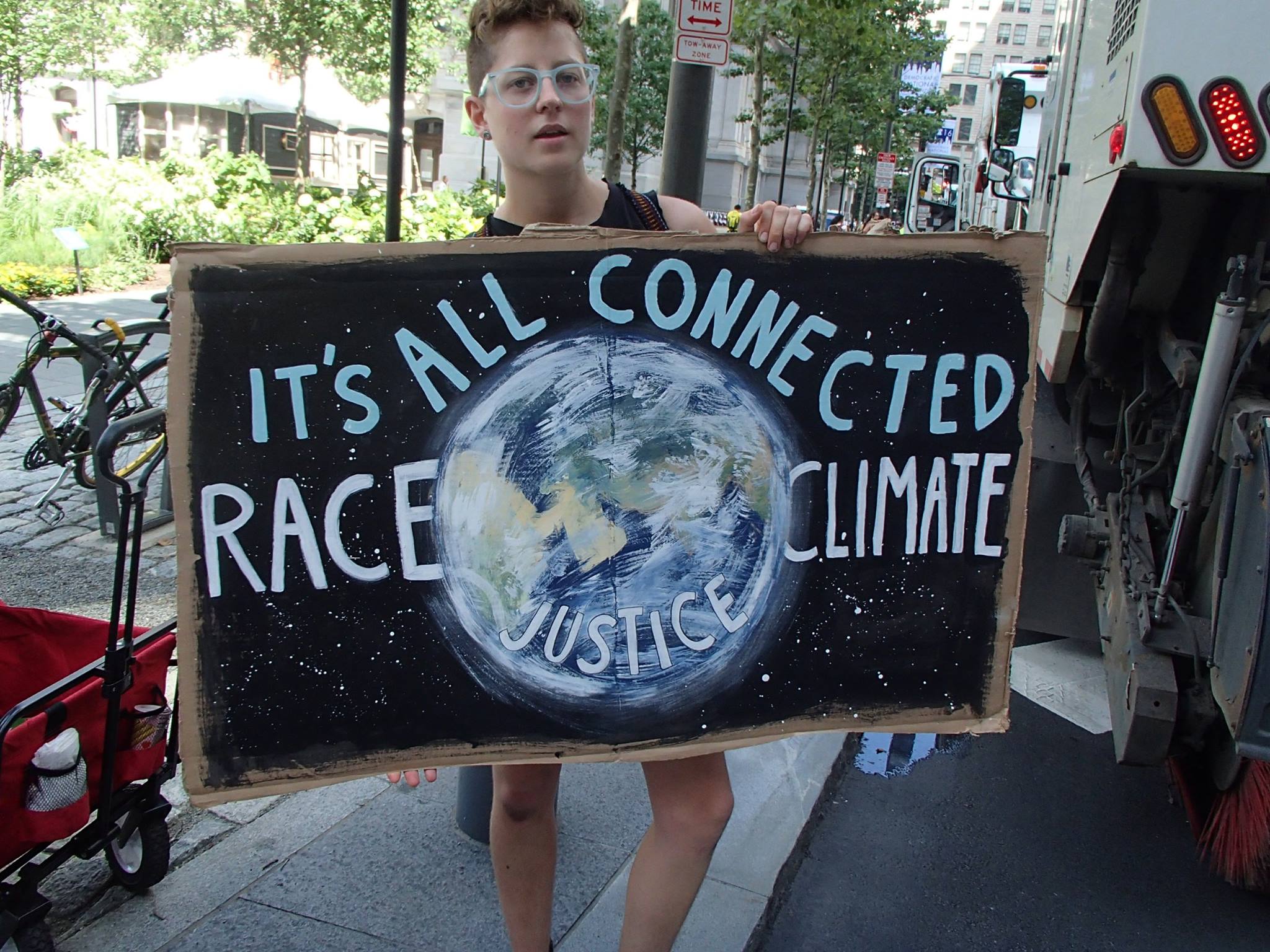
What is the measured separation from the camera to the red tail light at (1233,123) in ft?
8.39

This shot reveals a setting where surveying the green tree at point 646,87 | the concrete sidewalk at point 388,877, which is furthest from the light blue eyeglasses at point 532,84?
the green tree at point 646,87

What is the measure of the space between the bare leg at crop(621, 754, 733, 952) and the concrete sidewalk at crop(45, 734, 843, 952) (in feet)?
2.04

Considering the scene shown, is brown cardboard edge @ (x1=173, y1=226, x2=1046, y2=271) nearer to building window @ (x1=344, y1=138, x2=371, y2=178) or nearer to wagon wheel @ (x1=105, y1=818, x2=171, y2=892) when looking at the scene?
wagon wheel @ (x1=105, y1=818, x2=171, y2=892)

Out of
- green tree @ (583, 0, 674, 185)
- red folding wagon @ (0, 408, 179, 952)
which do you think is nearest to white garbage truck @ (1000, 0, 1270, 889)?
red folding wagon @ (0, 408, 179, 952)

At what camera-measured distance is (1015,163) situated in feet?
22.4

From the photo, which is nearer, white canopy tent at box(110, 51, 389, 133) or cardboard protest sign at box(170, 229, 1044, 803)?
cardboard protest sign at box(170, 229, 1044, 803)

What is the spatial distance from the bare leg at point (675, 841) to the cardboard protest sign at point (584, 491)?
13 centimetres

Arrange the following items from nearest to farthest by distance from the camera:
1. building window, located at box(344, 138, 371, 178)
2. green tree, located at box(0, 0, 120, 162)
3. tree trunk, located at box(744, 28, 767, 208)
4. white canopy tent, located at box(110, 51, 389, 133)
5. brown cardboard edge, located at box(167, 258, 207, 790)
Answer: brown cardboard edge, located at box(167, 258, 207, 790)
green tree, located at box(0, 0, 120, 162)
white canopy tent, located at box(110, 51, 389, 133)
tree trunk, located at box(744, 28, 767, 208)
building window, located at box(344, 138, 371, 178)

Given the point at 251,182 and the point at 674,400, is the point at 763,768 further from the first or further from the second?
the point at 251,182

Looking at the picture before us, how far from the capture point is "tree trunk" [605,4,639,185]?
345 inches

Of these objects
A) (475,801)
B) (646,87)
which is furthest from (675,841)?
(646,87)

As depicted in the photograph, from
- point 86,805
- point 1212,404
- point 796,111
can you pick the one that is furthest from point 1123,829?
point 796,111

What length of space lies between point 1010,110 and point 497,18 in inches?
219

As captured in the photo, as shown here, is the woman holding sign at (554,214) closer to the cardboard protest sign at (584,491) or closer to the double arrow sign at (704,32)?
the cardboard protest sign at (584,491)
